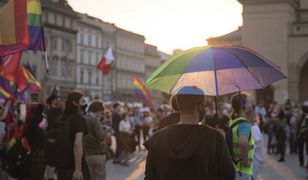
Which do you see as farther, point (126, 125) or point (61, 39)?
point (61, 39)

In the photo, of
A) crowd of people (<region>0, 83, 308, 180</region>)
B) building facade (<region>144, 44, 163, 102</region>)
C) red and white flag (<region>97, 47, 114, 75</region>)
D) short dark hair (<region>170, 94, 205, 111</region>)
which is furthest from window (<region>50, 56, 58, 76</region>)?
short dark hair (<region>170, 94, 205, 111</region>)

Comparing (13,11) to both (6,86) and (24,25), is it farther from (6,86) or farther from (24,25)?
(6,86)

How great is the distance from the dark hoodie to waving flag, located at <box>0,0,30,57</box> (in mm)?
5574

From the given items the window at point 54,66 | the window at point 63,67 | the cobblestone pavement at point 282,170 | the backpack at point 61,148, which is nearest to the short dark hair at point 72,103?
the backpack at point 61,148

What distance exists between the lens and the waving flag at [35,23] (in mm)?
9586

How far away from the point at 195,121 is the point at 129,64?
355 ft

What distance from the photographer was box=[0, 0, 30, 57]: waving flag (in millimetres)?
9086

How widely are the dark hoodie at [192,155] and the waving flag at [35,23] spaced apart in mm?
5963

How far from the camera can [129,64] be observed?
112062mm

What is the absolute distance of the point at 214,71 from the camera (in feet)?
17.1

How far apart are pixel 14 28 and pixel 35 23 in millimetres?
771

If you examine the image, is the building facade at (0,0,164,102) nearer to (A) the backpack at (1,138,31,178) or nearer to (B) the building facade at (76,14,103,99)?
(B) the building facade at (76,14,103,99)

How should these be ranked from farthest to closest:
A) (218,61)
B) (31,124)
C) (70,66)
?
(70,66), (31,124), (218,61)

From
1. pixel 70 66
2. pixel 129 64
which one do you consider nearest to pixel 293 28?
pixel 70 66
